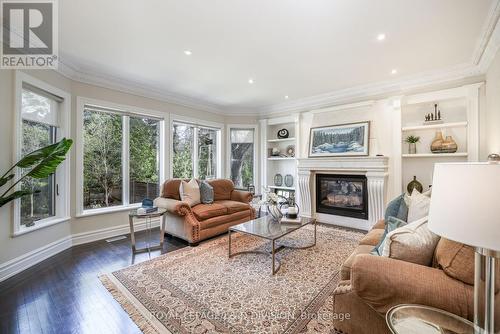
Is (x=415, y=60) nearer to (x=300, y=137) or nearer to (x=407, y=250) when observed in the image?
(x=300, y=137)

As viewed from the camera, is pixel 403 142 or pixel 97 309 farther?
pixel 403 142

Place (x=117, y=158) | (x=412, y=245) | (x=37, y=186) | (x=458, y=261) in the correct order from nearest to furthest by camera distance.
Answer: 1. (x=458, y=261)
2. (x=412, y=245)
3. (x=37, y=186)
4. (x=117, y=158)

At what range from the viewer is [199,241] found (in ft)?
11.6

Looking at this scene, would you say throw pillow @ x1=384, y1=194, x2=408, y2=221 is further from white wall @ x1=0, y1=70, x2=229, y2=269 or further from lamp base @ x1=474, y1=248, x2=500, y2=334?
white wall @ x1=0, y1=70, x2=229, y2=269

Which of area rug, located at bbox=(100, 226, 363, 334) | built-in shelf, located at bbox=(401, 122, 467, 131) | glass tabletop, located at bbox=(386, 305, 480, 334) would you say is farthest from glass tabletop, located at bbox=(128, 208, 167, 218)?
built-in shelf, located at bbox=(401, 122, 467, 131)

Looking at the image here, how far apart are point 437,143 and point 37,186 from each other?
20.1 feet

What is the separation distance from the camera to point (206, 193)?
13.6ft

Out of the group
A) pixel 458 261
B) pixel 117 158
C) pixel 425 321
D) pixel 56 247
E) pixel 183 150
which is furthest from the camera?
pixel 183 150

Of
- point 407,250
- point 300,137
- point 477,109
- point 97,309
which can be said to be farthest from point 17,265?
point 477,109

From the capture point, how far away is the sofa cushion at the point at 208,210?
3549mm

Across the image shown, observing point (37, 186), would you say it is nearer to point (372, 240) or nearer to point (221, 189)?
point (221, 189)

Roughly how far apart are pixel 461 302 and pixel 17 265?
13.6ft

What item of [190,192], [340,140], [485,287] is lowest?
[485,287]

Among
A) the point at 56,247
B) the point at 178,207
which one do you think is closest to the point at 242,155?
the point at 178,207
